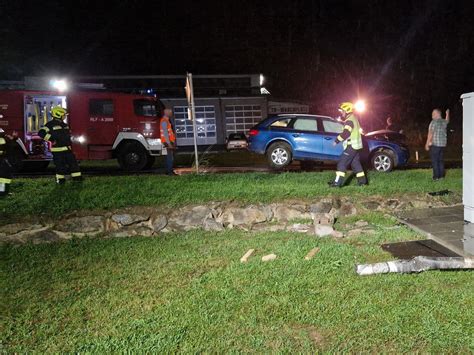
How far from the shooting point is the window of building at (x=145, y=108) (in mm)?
12500

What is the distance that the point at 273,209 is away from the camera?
7.41 meters

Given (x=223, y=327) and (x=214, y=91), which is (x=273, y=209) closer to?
(x=223, y=327)

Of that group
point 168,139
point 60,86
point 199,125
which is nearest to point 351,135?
point 168,139

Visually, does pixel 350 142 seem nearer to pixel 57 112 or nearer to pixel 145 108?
pixel 57 112

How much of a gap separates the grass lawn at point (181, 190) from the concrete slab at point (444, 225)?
31.4 inches

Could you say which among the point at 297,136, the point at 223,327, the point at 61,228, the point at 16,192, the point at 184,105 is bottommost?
the point at 223,327

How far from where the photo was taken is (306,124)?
37.2ft

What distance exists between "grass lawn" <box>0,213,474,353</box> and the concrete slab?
1.57 feet

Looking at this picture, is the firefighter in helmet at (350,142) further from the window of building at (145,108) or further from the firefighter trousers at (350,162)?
the window of building at (145,108)

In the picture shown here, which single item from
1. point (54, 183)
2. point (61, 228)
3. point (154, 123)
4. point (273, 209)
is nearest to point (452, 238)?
point (273, 209)

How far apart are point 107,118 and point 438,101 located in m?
27.2

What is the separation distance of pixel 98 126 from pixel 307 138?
6186 mm

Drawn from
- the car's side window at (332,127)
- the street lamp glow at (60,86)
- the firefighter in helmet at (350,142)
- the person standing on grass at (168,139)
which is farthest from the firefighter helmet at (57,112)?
the car's side window at (332,127)

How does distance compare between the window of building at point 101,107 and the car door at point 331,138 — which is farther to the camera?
the window of building at point 101,107
